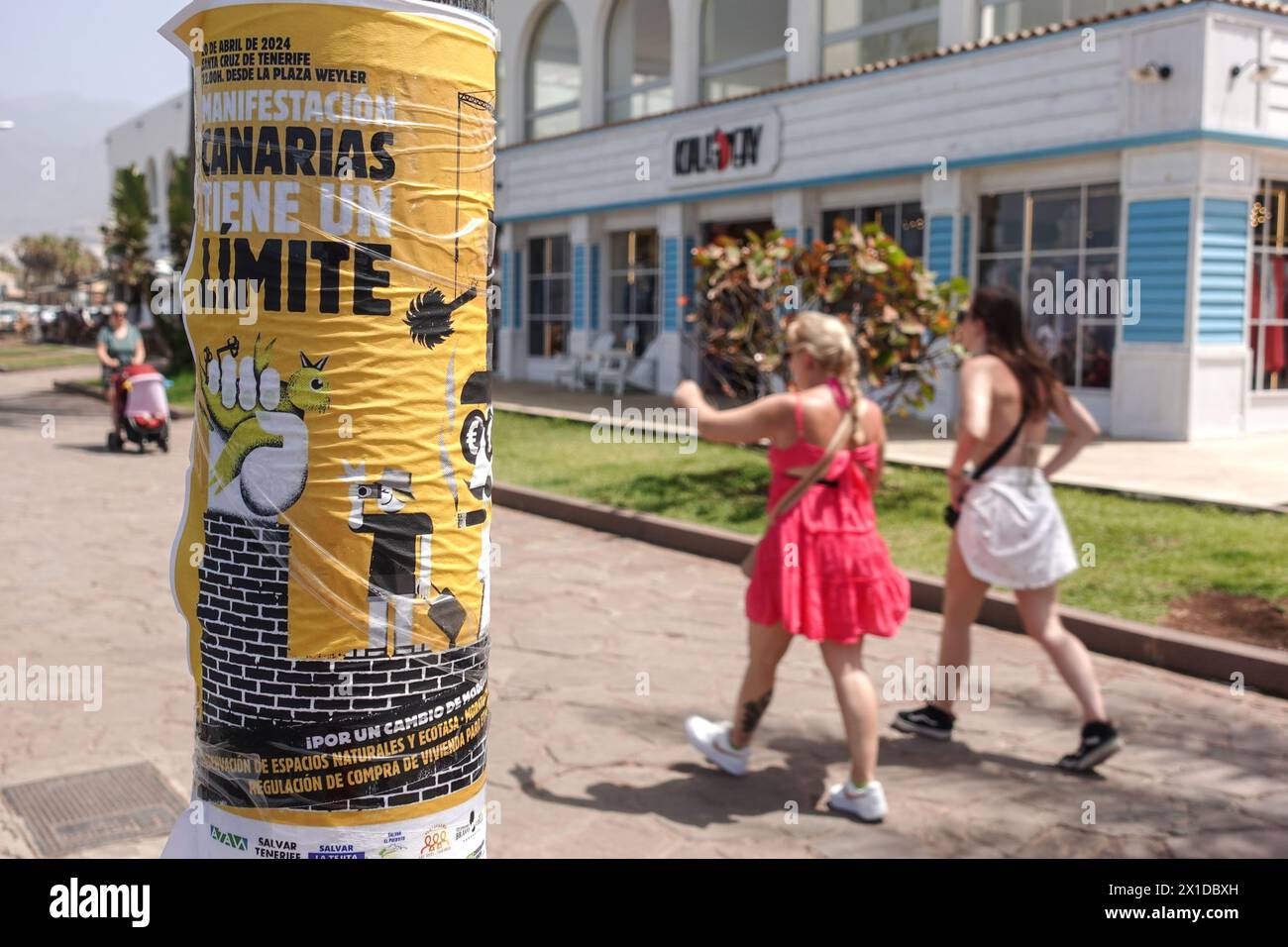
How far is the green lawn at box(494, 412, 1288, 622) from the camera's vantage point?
7887mm

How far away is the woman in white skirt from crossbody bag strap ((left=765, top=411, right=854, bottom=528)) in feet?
2.42

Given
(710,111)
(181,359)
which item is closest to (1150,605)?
(710,111)

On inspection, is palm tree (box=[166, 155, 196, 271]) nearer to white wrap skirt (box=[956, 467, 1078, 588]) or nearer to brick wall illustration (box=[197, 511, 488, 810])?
white wrap skirt (box=[956, 467, 1078, 588])

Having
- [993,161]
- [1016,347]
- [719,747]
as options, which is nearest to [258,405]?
[719,747]

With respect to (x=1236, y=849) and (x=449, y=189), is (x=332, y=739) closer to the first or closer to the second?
(x=449, y=189)

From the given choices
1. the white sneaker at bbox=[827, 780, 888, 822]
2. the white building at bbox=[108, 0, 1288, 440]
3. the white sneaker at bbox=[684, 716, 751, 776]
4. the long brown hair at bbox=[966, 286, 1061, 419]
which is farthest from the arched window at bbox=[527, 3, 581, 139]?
the white sneaker at bbox=[827, 780, 888, 822]

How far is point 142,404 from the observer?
593 inches

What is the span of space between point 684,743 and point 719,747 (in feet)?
1.41

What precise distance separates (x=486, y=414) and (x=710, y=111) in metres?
19.8

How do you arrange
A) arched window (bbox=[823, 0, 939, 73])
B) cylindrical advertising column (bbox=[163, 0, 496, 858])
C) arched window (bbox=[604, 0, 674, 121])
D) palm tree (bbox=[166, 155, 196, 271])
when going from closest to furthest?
cylindrical advertising column (bbox=[163, 0, 496, 858]) < arched window (bbox=[823, 0, 939, 73]) < arched window (bbox=[604, 0, 674, 121]) < palm tree (bbox=[166, 155, 196, 271])

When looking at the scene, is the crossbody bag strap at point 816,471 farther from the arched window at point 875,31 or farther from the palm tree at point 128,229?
the palm tree at point 128,229

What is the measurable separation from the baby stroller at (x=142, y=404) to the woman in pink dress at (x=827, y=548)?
11.7 m

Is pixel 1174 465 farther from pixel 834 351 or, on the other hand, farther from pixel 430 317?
pixel 430 317

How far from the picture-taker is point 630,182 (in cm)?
2352
